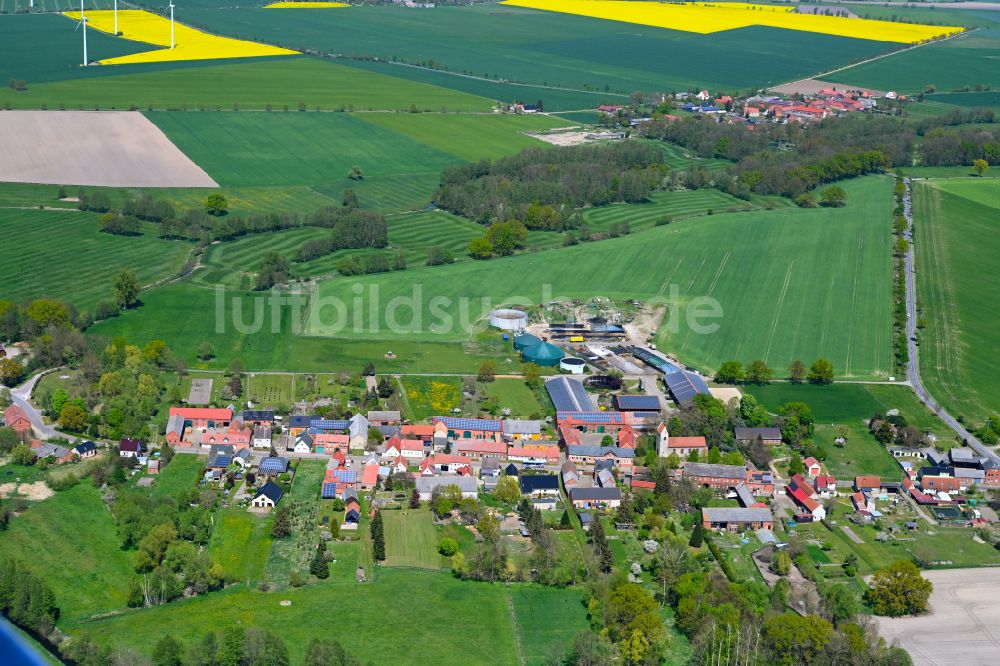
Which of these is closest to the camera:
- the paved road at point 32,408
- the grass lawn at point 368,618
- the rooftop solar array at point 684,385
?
the grass lawn at point 368,618

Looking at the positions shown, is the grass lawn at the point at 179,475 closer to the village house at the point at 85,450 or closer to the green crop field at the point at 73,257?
the village house at the point at 85,450

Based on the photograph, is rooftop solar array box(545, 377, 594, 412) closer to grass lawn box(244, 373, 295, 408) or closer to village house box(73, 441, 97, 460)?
grass lawn box(244, 373, 295, 408)

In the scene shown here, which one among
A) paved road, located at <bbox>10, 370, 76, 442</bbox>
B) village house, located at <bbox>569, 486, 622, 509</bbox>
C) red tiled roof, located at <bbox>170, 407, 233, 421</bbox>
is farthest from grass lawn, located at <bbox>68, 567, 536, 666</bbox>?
paved road, located at <bbox>10, 370, 76, 442</bbox>

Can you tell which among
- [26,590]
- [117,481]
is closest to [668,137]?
[117,481]

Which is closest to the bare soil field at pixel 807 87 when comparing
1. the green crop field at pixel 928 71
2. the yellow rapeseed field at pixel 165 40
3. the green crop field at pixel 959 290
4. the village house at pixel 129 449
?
the green crop field at pixel 928 71

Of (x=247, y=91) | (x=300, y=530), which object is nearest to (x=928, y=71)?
(x=247, y=91)

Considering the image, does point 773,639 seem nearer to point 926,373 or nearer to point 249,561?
point 249,561
